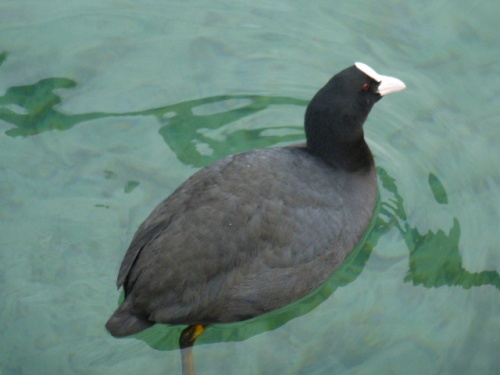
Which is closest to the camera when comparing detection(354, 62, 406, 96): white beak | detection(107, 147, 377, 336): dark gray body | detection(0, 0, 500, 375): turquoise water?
detection(107, 147, 377, 336): dark gray body

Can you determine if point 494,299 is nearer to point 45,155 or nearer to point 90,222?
point 90,222

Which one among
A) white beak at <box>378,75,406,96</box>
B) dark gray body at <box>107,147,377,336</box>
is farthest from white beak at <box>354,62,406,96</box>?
dark gray body at <box>107,147,377,336</box>

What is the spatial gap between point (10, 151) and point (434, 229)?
241 cm

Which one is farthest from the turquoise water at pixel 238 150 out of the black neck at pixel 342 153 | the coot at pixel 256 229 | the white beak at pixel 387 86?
the white beak at pixel 387 86

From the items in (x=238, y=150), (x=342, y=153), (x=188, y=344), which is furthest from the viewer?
(x=238, y=150)

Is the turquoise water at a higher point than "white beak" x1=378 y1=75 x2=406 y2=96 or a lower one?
lower

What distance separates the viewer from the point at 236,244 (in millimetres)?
4055

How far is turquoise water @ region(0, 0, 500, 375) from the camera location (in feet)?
14.1

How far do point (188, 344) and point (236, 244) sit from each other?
56 cm

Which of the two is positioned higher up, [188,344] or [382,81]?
[382,81]

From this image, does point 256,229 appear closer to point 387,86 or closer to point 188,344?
point 188,344

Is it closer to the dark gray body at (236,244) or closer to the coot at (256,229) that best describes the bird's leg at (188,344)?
the coot at (256,229)

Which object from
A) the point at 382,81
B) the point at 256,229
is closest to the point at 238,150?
the point at 382,81

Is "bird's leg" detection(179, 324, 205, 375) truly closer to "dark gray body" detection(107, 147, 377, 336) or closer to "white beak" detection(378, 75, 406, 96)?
"dark gray body" detection(107, 147, 377, 336)
